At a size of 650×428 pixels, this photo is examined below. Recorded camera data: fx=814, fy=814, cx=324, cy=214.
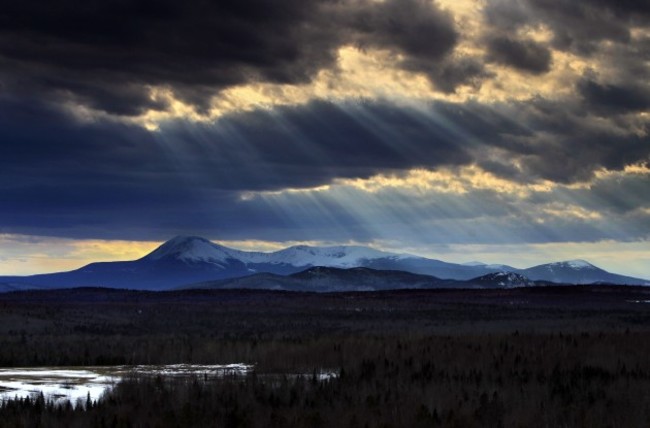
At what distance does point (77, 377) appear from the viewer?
23.4 meters

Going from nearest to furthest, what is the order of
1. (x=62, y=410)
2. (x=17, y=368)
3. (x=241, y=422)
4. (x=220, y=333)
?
(x=241, y=422) → (x=62, y=410) → (x=17, y=368) → (x=220, y=333)

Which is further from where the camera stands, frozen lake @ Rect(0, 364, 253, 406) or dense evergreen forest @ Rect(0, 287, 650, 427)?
frozen lake @ Rect(0, 364, 253, 406)

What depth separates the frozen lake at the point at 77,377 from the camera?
63.2 feet

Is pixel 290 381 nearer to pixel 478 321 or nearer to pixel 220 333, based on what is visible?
pixel 220 333

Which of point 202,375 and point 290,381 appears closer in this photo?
point 290,381

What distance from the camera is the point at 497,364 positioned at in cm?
2392

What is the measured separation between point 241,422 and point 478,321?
3950 cm

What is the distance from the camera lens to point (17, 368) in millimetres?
26562

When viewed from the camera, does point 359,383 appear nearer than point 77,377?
Yes

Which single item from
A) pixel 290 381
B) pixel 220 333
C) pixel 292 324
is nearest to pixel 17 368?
pixel 290 381

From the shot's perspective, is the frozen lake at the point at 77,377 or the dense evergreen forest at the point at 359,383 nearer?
the dense evergreen forest at the point at 359,383

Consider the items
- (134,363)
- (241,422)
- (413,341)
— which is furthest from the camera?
(413,341)

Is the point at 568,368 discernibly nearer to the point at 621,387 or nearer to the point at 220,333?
the point at 621,387

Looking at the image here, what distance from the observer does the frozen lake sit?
19.2m
